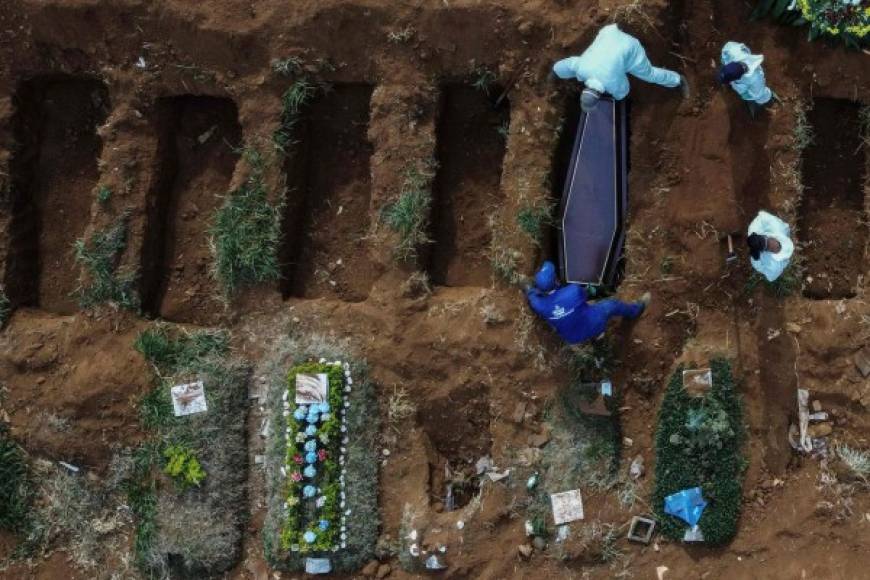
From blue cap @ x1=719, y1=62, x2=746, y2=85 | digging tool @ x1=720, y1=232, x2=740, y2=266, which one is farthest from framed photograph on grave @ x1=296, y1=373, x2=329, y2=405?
blue cap @ x1=719, y1=62, x2=746, y2=85

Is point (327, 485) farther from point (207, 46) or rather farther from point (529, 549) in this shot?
point (207, 46)

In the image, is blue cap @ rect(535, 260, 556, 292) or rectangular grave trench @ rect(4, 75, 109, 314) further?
rectangular grave trench @ rect(4, 75, 109, 314)

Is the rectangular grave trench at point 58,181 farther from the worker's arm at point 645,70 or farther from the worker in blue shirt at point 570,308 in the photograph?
the worker's arm at point 645,70

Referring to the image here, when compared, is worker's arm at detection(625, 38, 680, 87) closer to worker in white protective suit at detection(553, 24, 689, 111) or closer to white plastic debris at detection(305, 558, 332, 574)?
worker in white protective suit at detection(553, 24, 689, 111)

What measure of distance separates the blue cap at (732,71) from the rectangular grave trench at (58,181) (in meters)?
5.90

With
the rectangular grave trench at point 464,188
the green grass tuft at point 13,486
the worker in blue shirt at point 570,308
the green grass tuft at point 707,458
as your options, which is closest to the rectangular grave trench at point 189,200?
the green grass tuft at point 13,486

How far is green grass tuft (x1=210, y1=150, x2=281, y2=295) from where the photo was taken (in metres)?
6.84

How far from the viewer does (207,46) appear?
6.81 m

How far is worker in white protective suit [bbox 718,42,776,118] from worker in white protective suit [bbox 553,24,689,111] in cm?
48

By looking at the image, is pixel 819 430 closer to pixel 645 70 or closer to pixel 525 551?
pixel 525 551

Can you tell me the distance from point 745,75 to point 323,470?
5.10m

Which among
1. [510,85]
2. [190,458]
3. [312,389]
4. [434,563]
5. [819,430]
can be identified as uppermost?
[510,85]

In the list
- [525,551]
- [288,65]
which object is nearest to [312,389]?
[525,551]

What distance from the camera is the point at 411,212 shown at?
6.71m
